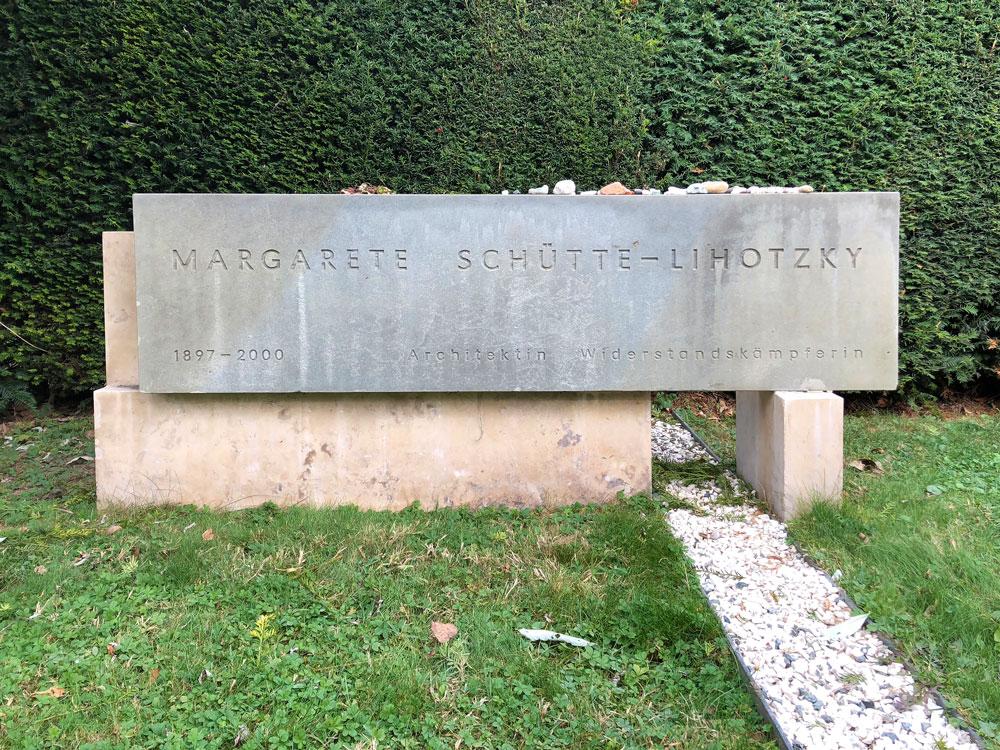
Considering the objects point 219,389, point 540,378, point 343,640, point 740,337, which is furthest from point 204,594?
point 740,337

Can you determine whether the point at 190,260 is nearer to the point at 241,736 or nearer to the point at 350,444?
the point at 350,444

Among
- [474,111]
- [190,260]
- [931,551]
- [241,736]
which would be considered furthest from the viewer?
[474,111]

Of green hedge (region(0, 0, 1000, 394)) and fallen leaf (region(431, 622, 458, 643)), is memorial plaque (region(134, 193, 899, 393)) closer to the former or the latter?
fallen leaf (region(431, 622, 458, 643))

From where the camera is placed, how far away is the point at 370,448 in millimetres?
3432

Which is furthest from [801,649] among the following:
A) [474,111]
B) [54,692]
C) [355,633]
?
[474,111]

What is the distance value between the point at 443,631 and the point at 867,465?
3179 mm

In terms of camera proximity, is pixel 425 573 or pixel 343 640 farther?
pixel 425 573

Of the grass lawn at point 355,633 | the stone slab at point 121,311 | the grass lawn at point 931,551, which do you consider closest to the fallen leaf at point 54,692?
the grass lawn at point 355,633

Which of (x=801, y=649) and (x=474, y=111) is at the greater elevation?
(x=474, y=111)

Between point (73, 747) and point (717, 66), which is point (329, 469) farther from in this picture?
point (717, 66)

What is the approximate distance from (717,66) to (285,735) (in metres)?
5.45

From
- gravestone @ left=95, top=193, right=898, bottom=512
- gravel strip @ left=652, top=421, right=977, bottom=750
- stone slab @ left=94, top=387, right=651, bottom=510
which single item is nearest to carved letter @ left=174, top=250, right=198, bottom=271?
gravestone @ left=95, top=193, right=898, bottom=512

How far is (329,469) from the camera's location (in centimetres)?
343

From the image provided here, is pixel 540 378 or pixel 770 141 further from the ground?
pixel 770 141
